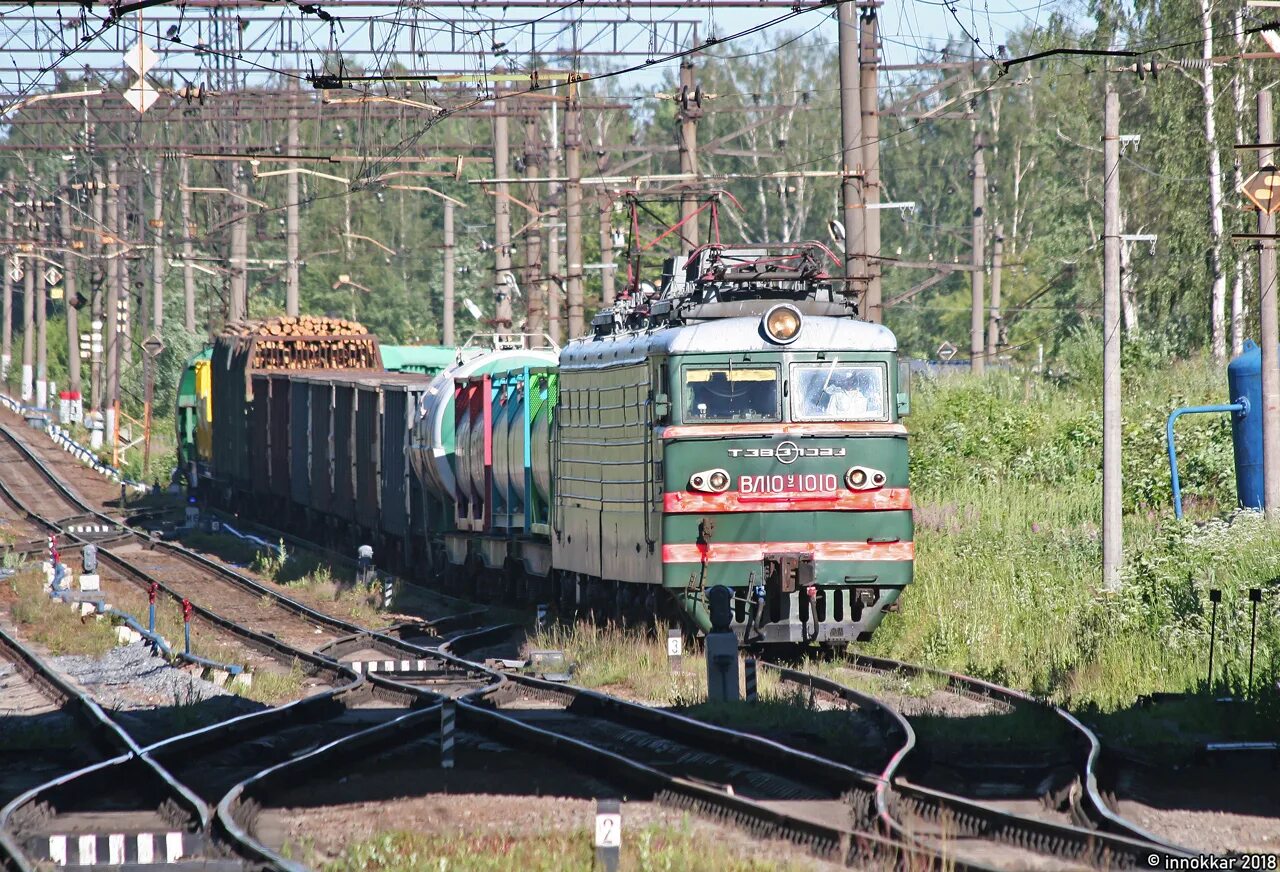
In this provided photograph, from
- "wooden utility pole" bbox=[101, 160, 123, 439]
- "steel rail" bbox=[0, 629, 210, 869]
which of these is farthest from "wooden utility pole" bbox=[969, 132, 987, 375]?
"steel rail" bbox=[0, 629, 210, 869]

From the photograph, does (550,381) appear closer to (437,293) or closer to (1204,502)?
(1204,502)

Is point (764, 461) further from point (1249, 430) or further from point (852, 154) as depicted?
point (1249, 430)

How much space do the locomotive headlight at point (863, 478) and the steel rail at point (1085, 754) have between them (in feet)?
5.01

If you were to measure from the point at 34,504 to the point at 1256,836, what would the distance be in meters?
34.3

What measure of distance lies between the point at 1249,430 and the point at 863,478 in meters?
5.57

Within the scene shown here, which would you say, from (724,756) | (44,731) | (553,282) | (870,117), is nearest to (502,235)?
(553,282)

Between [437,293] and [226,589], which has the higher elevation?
[437,293]

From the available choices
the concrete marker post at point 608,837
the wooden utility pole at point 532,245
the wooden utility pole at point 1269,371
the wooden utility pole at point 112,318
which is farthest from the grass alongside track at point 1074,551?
the wooden utility pole at point 112,318

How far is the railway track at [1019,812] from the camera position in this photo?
7957 mm

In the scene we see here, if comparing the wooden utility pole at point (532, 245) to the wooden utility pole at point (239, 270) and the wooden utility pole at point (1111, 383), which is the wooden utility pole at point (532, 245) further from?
the wooden utility pole at point (1111, 383)

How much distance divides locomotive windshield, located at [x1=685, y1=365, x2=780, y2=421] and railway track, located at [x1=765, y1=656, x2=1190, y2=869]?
13.2ft

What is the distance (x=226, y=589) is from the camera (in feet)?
82.3

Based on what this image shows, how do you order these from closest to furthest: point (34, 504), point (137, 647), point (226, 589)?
point (137, 647), point (226, 589), point (34, 504)

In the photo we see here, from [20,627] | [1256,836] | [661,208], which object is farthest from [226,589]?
[661,208]
